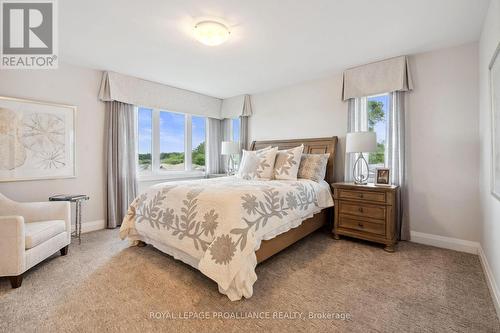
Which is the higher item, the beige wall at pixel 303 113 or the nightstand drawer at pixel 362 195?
the beige wall at pixel 303 113

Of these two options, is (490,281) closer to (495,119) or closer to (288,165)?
(495,119)

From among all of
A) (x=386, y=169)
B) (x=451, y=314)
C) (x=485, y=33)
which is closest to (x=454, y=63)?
(x=485, y=33)

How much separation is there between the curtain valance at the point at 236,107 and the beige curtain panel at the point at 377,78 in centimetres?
199

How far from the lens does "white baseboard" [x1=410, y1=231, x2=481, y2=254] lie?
262 centimetres

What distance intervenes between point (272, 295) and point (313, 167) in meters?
1.93

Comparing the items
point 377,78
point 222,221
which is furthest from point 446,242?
point 222,221

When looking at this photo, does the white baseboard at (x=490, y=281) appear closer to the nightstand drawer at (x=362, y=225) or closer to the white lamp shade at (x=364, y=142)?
the nightstand drawer at (x=362, y=225)

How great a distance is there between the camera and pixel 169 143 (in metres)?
4.59

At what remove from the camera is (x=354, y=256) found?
2.57m

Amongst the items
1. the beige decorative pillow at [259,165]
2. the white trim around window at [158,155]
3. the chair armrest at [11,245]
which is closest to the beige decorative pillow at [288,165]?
the beige decorative pillow at [259,165]

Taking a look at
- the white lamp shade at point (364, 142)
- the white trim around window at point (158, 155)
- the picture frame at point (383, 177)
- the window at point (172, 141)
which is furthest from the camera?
the window at point (172, 141)

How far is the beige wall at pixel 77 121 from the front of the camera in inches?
113

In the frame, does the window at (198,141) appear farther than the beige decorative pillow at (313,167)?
Yes

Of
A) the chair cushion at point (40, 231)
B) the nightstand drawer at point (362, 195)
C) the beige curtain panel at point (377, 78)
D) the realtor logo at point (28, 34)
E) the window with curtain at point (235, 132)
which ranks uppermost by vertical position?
the realtor logo at point (28, 34)
